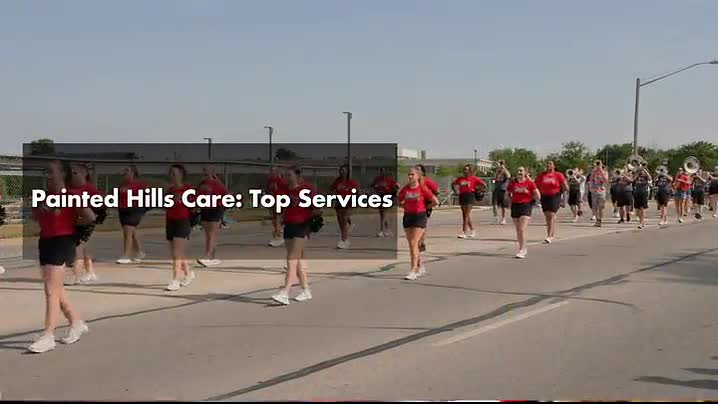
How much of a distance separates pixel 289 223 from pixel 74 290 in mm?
3329

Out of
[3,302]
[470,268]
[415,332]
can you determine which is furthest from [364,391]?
[470,268]

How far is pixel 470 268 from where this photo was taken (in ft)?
44.4

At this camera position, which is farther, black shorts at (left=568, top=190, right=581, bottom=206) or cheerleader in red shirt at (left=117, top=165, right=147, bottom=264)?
black shorts at (left=568, top=190, right=581, bottom=206)

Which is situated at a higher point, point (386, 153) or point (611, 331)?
point (386, 153)

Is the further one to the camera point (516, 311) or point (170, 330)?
point (516, 311)

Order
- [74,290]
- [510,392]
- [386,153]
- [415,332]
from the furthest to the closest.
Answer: [386,153] → [74,290] → [415,332] → [510,392]

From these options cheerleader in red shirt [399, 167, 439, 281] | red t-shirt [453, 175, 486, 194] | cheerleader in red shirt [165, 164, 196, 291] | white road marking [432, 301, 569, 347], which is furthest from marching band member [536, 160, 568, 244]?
cheerleader in red shirt [165, 164, 196, 291]

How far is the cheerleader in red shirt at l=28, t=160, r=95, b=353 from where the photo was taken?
7492mm


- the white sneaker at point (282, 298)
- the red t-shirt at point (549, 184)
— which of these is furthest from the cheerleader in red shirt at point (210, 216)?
the red t-shirt at point (549, 184)

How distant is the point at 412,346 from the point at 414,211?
182 inches

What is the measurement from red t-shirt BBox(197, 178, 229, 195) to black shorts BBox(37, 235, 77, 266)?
18.0ft

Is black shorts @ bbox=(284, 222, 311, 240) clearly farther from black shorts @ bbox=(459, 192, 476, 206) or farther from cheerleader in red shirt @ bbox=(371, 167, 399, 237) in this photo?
black shorts @ bbox=(459, 192, 476, 206)

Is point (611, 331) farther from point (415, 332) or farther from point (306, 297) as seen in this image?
point (306, 297)

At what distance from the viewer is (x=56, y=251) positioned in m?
7.54
